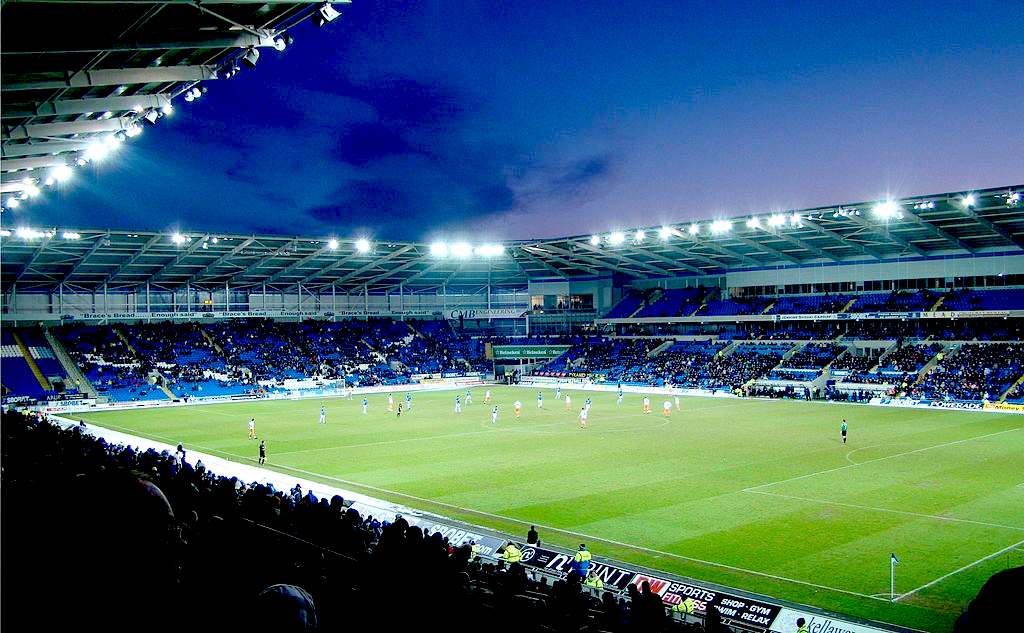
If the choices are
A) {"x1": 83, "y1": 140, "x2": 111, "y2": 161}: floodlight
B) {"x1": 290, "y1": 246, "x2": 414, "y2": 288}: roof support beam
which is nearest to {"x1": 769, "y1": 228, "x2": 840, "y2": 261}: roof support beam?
{"x1": 290, "y1": 246, "x2": 414, "y2": 288}: roof support beam

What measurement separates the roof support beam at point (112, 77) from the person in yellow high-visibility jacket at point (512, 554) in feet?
41.5

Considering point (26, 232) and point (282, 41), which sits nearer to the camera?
point (282, 41)

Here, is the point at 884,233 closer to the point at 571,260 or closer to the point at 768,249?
the point at 768,249

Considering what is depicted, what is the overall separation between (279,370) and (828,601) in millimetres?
61198

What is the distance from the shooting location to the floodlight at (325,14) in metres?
15.0

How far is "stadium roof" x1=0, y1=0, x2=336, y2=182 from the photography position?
12328 mm

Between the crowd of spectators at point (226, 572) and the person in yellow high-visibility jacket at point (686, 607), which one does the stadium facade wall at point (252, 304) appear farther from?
the person in yellow high-visibility jacket at point (686, 607)

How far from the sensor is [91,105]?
17016 millimetres

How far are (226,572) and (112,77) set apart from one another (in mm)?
13329

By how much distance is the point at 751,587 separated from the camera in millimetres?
14156

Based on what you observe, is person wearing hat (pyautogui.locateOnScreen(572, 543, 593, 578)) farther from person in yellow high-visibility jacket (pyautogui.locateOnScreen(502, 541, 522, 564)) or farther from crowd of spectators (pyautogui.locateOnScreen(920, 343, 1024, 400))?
crowd of spectators (pyautogui.locateOnScreen(920, 343, 1024, 400))

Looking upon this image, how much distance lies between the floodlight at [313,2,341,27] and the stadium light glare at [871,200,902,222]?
140 ft

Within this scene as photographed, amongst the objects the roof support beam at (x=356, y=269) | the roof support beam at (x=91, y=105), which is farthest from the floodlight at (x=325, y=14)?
the roof support beam at (x=356, y=269)

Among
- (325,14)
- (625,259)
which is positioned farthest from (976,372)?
(325,14)
